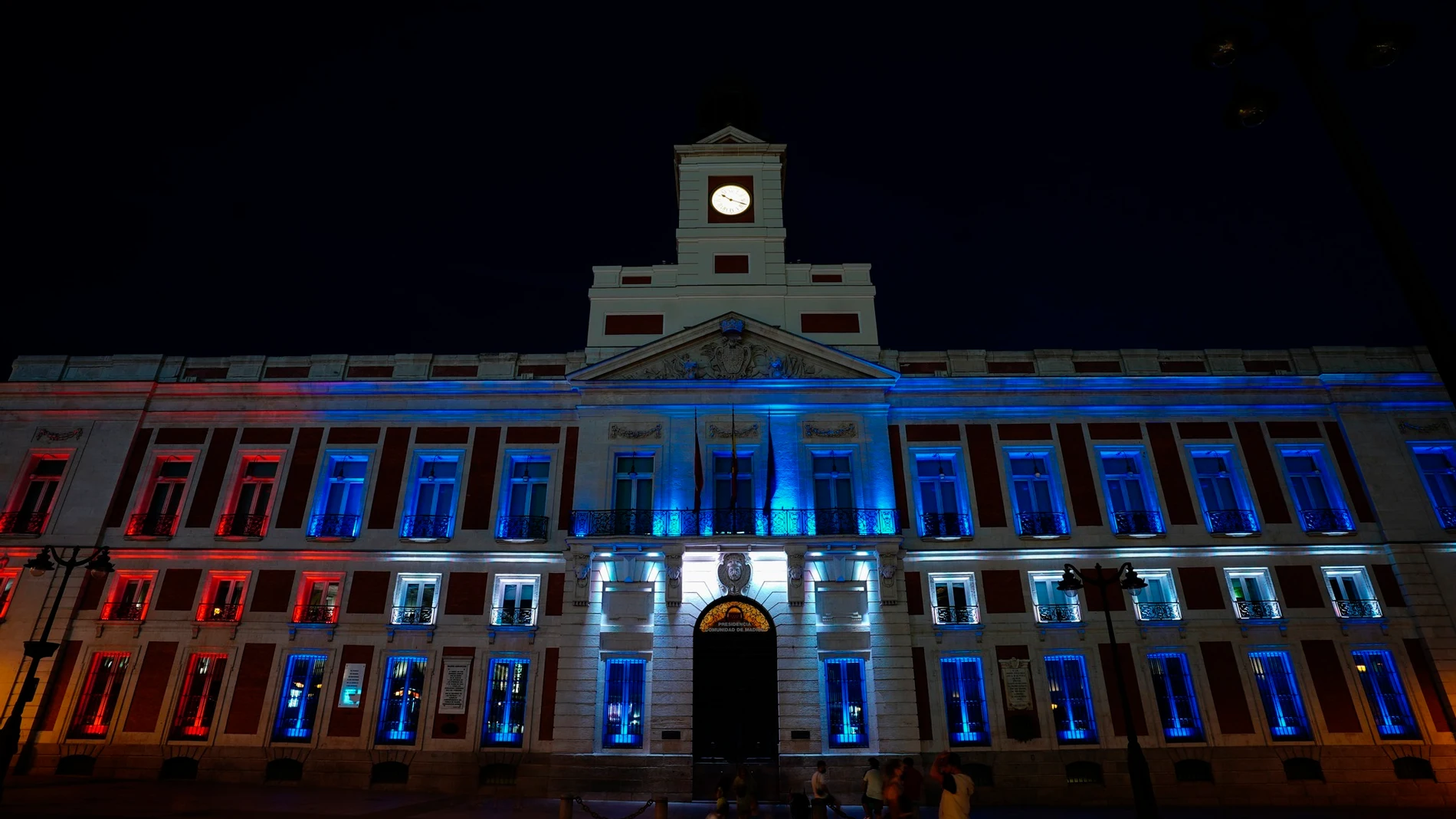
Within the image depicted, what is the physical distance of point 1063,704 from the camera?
2081 centimetres

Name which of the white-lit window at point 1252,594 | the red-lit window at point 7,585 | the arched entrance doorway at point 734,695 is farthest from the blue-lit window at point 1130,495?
the red-lit window at point 7,585

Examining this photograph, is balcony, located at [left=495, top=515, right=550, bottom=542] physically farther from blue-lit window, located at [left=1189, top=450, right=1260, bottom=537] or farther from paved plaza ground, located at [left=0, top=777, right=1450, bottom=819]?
blue-lit window, located at [left=1189, top=450, right=1260, bottom=537]

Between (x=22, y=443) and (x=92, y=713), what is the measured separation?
921 cm

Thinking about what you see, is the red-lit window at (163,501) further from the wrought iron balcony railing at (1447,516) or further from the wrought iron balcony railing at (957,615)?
the wrought iron balcony railing at (1447,516)

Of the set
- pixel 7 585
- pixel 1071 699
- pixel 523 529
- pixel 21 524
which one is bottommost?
pixel 1071 699

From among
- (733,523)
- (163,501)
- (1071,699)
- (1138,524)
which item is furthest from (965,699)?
(163,501)

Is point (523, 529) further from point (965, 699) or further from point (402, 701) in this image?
point (965, 699)

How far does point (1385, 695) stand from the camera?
67.9 ft

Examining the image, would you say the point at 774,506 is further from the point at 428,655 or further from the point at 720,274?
the point at 428,655

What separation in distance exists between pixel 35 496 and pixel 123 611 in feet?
17.4

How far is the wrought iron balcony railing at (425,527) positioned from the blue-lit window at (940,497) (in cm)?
1411

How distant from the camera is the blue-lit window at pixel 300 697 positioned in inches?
818

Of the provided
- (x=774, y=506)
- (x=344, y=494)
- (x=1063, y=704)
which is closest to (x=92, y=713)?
(x=344, y=494)

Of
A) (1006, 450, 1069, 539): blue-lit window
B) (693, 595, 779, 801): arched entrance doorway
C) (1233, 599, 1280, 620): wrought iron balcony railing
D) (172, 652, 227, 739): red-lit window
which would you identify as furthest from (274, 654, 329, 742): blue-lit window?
(1233, 599, 1280, 620): wrought iron balcony railing
